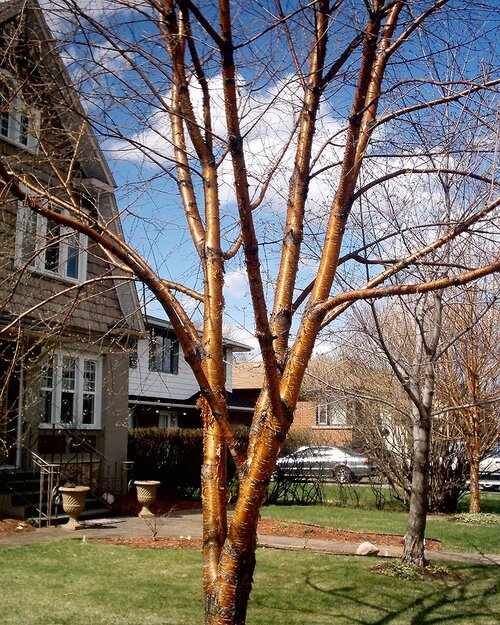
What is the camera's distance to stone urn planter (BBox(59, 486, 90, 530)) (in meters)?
13.0

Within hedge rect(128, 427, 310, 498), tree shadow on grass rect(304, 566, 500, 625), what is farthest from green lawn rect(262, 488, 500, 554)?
hedge rect(128, 427, 310, 498)

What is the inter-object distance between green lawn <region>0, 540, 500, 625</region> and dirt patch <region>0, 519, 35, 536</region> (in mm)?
1924

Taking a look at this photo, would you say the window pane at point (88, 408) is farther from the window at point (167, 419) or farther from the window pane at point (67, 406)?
the window at point (167, 419)

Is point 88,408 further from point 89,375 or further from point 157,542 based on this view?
point 157,542

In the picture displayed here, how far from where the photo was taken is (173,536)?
12398 millimetres

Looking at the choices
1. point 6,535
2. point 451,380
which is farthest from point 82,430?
point 451,380

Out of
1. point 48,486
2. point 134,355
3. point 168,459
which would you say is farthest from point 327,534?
point 168,459

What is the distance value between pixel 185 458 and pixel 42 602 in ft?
45.3

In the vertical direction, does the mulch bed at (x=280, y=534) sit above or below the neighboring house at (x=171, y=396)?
below

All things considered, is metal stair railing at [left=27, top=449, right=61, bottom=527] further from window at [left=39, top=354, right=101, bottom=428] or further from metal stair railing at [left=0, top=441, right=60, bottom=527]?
window at [left=39, top=354, right=101, bottom=428]

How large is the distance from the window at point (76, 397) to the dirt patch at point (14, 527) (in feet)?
9.10

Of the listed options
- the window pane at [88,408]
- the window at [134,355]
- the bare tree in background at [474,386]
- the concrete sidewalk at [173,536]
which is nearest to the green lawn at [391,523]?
the concrete sidewalk at [173,536]

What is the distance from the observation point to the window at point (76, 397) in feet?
51.7

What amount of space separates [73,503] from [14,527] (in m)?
1.05
